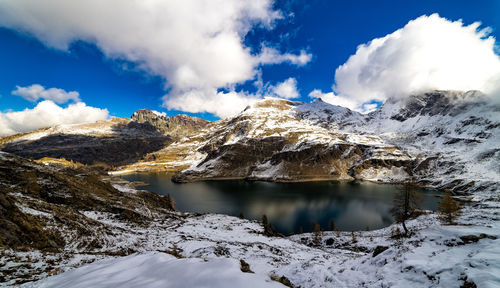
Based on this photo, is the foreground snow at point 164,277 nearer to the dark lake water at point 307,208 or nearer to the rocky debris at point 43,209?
the rocky debris at point 43,209

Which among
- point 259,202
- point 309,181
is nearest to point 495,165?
point 309,181

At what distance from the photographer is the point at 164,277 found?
8.83 meters

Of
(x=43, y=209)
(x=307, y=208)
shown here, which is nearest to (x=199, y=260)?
(x=43, y=209)

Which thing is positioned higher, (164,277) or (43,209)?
(164,277)

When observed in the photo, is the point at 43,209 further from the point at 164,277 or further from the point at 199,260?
the point at 164,277

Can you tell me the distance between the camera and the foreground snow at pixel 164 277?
803cm

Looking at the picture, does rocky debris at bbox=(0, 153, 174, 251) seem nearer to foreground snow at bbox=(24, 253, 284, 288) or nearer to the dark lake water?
foreground snow at bbox=(24, 253, 284, 288)

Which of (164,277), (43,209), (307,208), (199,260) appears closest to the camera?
(164,277)

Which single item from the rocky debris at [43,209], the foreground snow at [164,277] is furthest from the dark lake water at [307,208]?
the foreground snow at [164,277]

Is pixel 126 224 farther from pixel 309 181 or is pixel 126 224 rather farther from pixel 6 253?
pixel 309 181

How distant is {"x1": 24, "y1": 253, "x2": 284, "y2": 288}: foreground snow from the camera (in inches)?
316

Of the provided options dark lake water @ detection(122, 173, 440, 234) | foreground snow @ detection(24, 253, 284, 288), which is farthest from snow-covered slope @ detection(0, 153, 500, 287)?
dark lake water @ detection(122, 173, 440, 234)

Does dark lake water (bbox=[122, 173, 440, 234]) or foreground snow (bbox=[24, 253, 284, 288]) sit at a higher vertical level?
foreground snow (bbox=[24, 253, 284, 288])

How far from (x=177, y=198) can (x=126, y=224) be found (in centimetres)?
8879
